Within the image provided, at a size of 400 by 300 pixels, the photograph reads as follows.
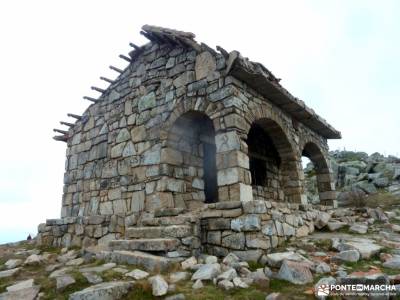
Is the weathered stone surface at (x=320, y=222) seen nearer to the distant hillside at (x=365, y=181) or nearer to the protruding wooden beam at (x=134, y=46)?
the distant hillside at (x=365, y=181)

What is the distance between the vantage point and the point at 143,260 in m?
3.89

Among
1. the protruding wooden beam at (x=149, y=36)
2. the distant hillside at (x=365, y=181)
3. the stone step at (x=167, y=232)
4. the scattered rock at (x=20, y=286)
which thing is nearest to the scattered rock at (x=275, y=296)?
the stone step at (x=167, y=232)

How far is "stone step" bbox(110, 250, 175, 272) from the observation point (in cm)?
373

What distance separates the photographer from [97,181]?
7641 mm

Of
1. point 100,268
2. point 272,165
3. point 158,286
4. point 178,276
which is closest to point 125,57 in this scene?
point 272,165

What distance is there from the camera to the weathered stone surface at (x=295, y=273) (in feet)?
10.5

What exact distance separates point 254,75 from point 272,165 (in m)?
3.35

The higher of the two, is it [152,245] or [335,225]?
[335,225]

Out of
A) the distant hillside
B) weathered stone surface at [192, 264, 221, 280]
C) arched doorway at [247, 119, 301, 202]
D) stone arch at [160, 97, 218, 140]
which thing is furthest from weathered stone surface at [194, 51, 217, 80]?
the distant hillside

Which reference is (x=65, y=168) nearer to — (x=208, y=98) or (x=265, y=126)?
(x=208, y=98)

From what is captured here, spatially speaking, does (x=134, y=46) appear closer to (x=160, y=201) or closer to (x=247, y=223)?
(x=160, y=201)

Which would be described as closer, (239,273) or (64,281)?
(64,281)

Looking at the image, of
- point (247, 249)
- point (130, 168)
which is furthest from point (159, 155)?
point (247, 249)

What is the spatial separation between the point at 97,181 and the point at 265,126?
14.3 ft
